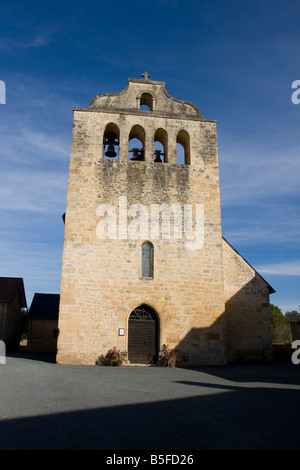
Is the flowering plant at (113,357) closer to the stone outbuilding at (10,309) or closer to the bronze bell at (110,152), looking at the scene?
the bronze bell at (110,152)

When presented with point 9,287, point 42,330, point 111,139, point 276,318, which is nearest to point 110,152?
point 111,139

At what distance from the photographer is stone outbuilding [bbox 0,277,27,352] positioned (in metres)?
23.3

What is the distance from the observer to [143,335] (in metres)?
13.5

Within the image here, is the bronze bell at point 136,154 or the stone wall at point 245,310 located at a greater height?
the bronze bell at point 136,154

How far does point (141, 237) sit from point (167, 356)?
4647 mm

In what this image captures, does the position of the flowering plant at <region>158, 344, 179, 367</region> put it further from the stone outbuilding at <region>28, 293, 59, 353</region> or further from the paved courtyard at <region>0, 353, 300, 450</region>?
the stone outbuilding at <region>28, 293, 59, 353</region>

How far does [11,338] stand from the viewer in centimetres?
2497

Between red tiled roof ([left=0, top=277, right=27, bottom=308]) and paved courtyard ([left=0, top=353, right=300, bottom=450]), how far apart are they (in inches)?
617

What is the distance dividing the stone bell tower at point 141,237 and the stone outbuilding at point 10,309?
40.3ft

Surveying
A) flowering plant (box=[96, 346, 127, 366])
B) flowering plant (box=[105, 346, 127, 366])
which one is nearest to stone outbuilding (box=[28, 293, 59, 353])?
flowering plant (box=[96, 346, 127, 366])

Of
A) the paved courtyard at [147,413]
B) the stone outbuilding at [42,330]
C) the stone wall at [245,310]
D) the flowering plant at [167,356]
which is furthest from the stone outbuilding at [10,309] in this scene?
the paved courtyard at [147,413]

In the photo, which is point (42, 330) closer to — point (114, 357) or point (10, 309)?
point (10, 309)

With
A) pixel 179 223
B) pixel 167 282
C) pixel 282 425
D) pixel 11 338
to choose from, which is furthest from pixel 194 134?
pixel 11 338

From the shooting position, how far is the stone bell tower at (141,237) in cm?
1325
